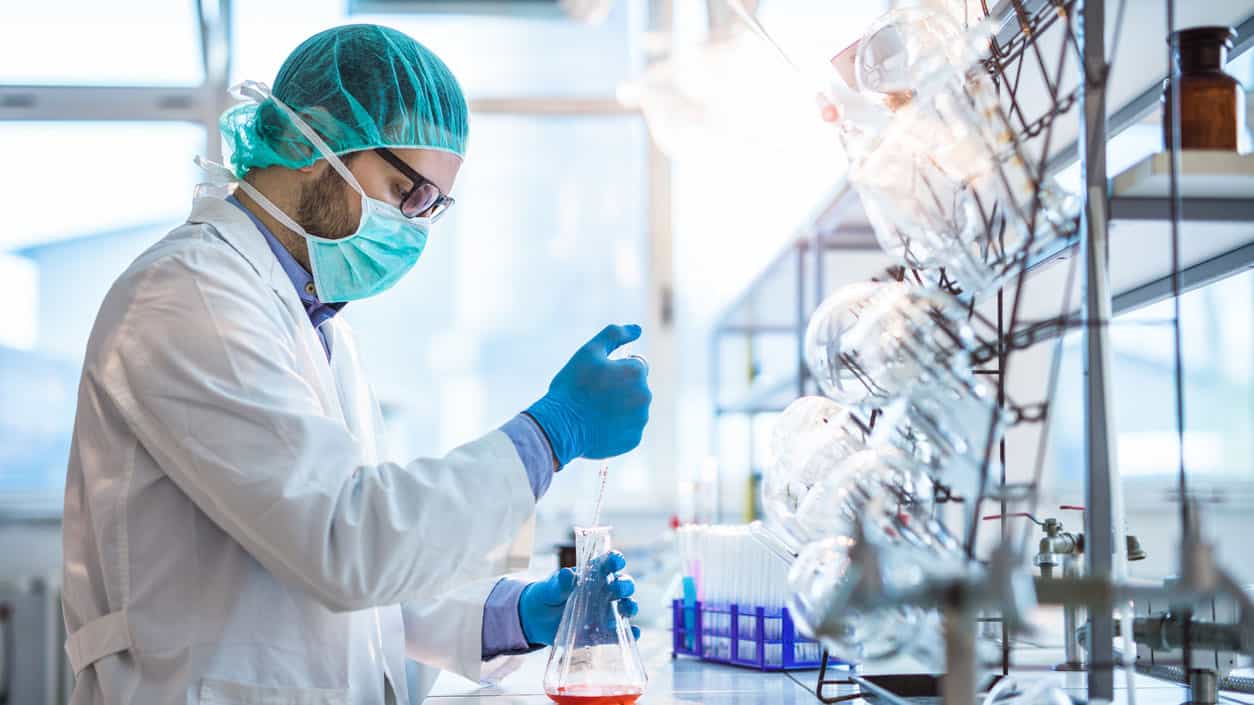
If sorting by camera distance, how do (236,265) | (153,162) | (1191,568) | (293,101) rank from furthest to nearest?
(153,162) → (293,101) → (236,265) → (1191,568)

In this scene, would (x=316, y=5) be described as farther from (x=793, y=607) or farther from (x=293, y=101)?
(x=793, y=607)

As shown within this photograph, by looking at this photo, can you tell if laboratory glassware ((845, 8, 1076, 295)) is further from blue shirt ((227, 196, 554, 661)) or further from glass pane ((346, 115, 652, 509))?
glass pane ((346, 115, 652, 509))

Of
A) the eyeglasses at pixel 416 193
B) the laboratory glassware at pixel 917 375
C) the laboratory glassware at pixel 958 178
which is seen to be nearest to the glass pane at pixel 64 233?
the eyeglasses at pixel 416 193

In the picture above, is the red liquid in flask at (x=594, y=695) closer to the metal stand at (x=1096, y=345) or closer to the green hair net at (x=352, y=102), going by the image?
the metal stand at (x=1096, y=345)

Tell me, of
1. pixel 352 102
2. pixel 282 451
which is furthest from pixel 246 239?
pixel 282 451

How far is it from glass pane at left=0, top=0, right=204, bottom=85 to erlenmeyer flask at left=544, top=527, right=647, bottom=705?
3.72 m

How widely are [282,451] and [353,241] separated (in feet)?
1.37

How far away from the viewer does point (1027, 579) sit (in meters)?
0.72

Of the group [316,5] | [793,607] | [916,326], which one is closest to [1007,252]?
[916,326]

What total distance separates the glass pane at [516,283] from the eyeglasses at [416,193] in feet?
10.0

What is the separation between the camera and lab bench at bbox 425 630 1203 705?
1376 millimetres

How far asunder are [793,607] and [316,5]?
4.14 metres

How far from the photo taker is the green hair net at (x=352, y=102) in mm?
1452

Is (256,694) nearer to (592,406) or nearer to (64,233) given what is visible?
→ (592,406)
